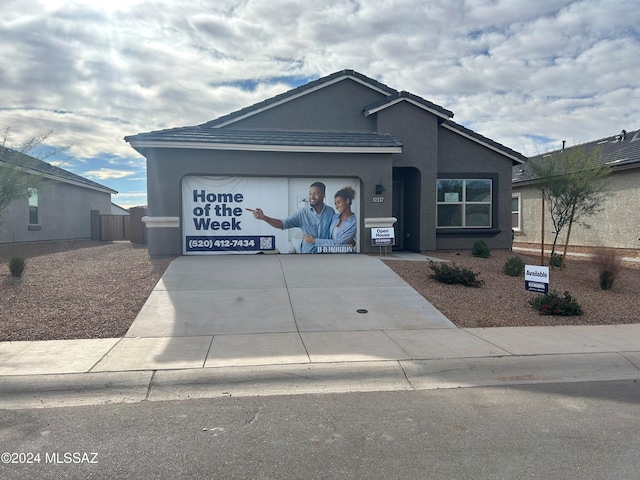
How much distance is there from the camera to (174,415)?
443 centimetres

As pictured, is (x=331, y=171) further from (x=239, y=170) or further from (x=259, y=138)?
(x=239, y=170)

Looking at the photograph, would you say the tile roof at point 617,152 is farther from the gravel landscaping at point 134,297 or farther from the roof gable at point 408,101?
the gravel landscaping at point 134,297

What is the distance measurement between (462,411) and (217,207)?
33.2ft

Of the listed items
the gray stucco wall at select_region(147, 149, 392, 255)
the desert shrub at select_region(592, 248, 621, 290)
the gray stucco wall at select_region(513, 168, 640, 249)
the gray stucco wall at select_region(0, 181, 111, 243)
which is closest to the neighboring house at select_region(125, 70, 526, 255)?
the gray stucco wall at select_region(147, 149, 392, 255)

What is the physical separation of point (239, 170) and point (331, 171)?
8.85 ft

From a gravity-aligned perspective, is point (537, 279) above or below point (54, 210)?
Result: below

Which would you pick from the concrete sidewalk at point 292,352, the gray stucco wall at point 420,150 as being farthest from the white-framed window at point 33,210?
the gray stucco wall at point 420,150

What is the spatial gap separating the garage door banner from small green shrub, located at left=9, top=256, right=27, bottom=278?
4190mm

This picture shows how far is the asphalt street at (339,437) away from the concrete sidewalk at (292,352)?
38 cm

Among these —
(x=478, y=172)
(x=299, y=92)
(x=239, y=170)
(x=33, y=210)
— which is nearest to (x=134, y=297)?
(x=239, y=170)

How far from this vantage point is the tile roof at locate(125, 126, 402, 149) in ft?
41.1

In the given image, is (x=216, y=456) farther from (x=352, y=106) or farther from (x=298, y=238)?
(x=352, y=106)

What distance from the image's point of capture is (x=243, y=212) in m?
13.5

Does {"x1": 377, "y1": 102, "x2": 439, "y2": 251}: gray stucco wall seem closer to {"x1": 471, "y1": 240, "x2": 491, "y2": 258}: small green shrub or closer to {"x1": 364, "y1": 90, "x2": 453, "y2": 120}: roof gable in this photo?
{"x1": 364, "y1": 90, "x2": 453, "y2": 120}: roof gable
